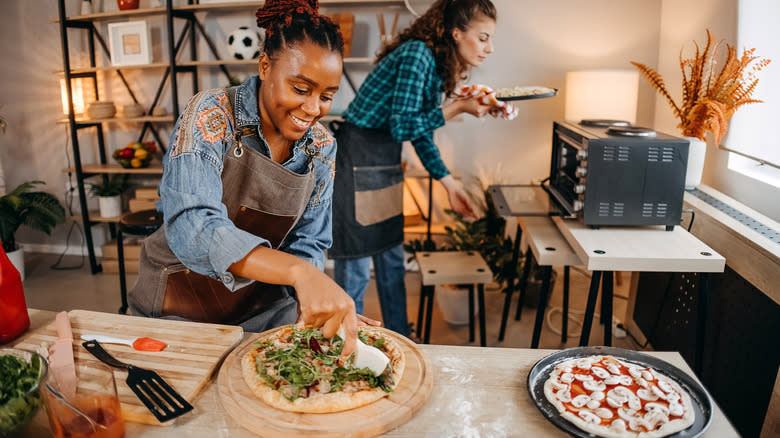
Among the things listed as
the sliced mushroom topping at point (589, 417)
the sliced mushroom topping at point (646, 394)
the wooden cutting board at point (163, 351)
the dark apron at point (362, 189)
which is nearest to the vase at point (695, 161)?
the dark apron at point (362, 189)

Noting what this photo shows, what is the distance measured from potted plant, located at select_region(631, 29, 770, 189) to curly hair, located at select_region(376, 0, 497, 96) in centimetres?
92

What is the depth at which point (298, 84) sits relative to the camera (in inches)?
45.4

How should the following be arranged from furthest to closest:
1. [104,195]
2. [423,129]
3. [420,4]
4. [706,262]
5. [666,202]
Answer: [104,195]
[420,4]
[423,129]
[666,202]
[706,262]

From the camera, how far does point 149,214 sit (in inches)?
127

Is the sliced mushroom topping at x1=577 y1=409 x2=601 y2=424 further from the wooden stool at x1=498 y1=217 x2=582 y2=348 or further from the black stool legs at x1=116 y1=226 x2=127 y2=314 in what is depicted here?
the black stool legs at x1=116 y1=226 x2=127 y2=314

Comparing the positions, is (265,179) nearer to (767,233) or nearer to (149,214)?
(767,233)

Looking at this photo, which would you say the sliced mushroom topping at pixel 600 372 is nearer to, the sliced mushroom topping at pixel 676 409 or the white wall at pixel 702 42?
the sliced mushroom topping at pixel 676 409

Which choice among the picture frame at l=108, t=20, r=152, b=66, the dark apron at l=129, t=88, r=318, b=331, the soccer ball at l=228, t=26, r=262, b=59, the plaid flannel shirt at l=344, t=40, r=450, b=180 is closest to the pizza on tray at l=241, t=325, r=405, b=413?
the dark apron at l=129, t=88, r=318, b=331

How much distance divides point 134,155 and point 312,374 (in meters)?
3.47

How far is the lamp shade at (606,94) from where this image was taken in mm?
3240

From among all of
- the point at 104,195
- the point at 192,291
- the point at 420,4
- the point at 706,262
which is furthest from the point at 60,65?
the point at 706,262

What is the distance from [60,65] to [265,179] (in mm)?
3828

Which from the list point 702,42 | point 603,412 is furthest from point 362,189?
point 702,42

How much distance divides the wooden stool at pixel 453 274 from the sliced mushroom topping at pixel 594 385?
1.51m
